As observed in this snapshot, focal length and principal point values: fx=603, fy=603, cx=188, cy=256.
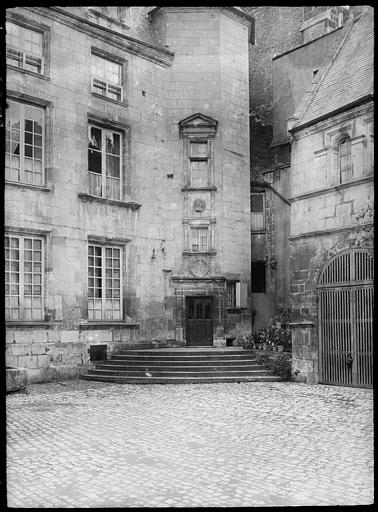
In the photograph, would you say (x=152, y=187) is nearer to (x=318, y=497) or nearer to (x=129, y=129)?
(x=129, y=129)

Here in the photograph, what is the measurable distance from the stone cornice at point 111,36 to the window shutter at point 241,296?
26.6 feet

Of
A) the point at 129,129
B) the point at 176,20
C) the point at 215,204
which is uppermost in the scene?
the point at 176,20

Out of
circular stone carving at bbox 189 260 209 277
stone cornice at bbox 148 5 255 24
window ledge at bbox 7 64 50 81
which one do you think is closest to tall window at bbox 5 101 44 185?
window ledge at bbox 7 64 50 81

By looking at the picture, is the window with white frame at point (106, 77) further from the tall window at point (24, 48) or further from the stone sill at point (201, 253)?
the stone sill at point (201, 253)

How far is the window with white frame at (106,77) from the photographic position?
741 inches

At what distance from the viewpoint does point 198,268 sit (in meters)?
20.6

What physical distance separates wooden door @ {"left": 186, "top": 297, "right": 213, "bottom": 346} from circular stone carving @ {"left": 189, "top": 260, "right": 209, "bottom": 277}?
87 cm

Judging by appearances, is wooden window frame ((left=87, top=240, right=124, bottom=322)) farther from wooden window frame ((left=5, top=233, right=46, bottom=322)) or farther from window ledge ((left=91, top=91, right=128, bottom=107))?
window ledge ((left=91, top=91, right=128, bottom=107))

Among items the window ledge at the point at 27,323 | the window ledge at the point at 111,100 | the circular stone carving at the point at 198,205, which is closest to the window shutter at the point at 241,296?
the circular stone carving at the point at 198,205

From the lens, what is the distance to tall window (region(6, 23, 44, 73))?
Answer: 1664 cm

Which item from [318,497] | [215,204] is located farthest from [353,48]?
[318,497]

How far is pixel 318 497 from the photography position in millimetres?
5953

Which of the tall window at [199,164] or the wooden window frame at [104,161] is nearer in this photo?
the wooden window frame at [104,161]

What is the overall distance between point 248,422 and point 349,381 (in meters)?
4.63
